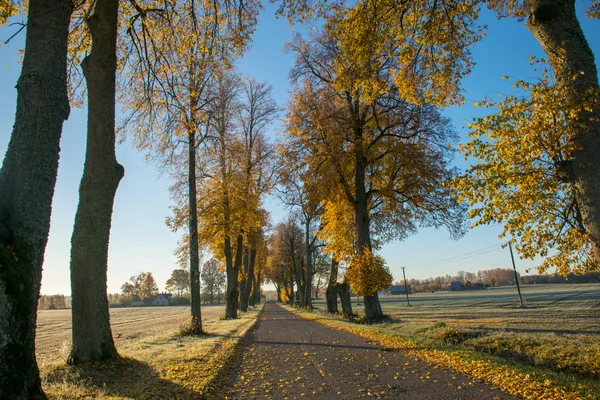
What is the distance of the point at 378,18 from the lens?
804cm

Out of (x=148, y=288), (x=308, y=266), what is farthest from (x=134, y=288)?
(x=308, y=266)

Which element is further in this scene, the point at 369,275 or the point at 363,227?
the point at 363,227

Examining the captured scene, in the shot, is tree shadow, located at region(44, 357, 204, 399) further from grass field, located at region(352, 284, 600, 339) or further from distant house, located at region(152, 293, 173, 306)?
distant house, located at region(152, 293, 173, 306)

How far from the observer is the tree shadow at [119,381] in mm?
4562

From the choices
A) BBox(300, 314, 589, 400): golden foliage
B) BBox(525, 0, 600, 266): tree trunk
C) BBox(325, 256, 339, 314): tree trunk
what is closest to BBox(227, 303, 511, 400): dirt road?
BBox(300, 314, 589, 400): golden foliage

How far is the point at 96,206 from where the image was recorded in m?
6.54

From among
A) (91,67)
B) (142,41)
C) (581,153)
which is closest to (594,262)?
(581,153)

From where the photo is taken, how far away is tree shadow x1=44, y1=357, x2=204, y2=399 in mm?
4562

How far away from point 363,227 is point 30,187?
13645 millimetres

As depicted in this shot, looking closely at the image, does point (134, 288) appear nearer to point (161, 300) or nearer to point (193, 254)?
point (161, 300)

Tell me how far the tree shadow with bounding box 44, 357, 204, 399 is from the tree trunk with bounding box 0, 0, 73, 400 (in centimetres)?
123

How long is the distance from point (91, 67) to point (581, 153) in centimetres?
903

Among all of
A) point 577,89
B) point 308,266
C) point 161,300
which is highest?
point 577,89

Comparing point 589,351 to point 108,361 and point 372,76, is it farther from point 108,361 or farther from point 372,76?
point 108,361
